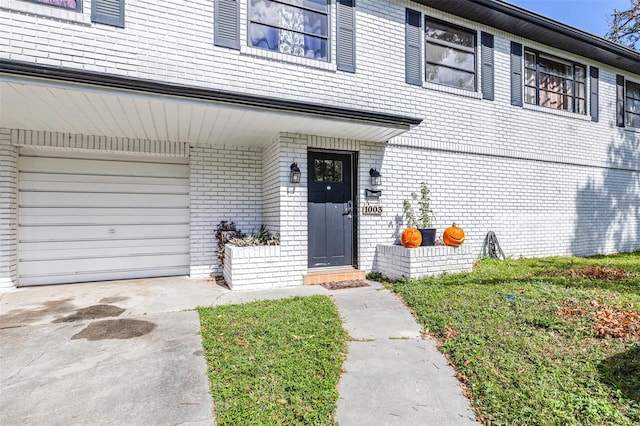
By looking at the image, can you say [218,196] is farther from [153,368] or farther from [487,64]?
[487,64]

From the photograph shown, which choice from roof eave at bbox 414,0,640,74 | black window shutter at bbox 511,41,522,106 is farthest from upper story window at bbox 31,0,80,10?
black window shutter at bbox 511,41,522,106

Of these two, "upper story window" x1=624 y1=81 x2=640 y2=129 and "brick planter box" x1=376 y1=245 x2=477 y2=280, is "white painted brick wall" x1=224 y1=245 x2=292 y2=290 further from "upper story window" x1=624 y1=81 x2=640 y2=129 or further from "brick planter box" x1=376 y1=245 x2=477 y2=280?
"upper story window" x1=624 y1=81 x2=640 y2=129

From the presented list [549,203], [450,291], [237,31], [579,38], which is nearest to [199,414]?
[450,291]

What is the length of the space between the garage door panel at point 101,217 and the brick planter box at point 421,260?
158 inches

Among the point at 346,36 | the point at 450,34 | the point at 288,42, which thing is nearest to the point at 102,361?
Answer: the point at 288,42

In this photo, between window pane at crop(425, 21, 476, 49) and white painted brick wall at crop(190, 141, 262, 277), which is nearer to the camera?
white painted brick wall at crop(190, 141, 262, 277)

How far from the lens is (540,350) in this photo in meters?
2.91

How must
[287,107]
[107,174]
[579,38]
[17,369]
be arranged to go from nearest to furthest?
[17,369] → [287,107] → [107,174] → [579,38]

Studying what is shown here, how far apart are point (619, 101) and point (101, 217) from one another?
530 inches

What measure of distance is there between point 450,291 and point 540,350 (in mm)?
1721

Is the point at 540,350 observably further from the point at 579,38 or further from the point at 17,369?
the point at 579,38

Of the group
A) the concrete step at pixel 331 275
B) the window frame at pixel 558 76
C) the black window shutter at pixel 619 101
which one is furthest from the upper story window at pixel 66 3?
the black window shutter at pixel 619 101

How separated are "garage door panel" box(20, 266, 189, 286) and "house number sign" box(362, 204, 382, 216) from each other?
3743mm

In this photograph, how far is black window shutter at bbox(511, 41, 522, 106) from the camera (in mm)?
7559
